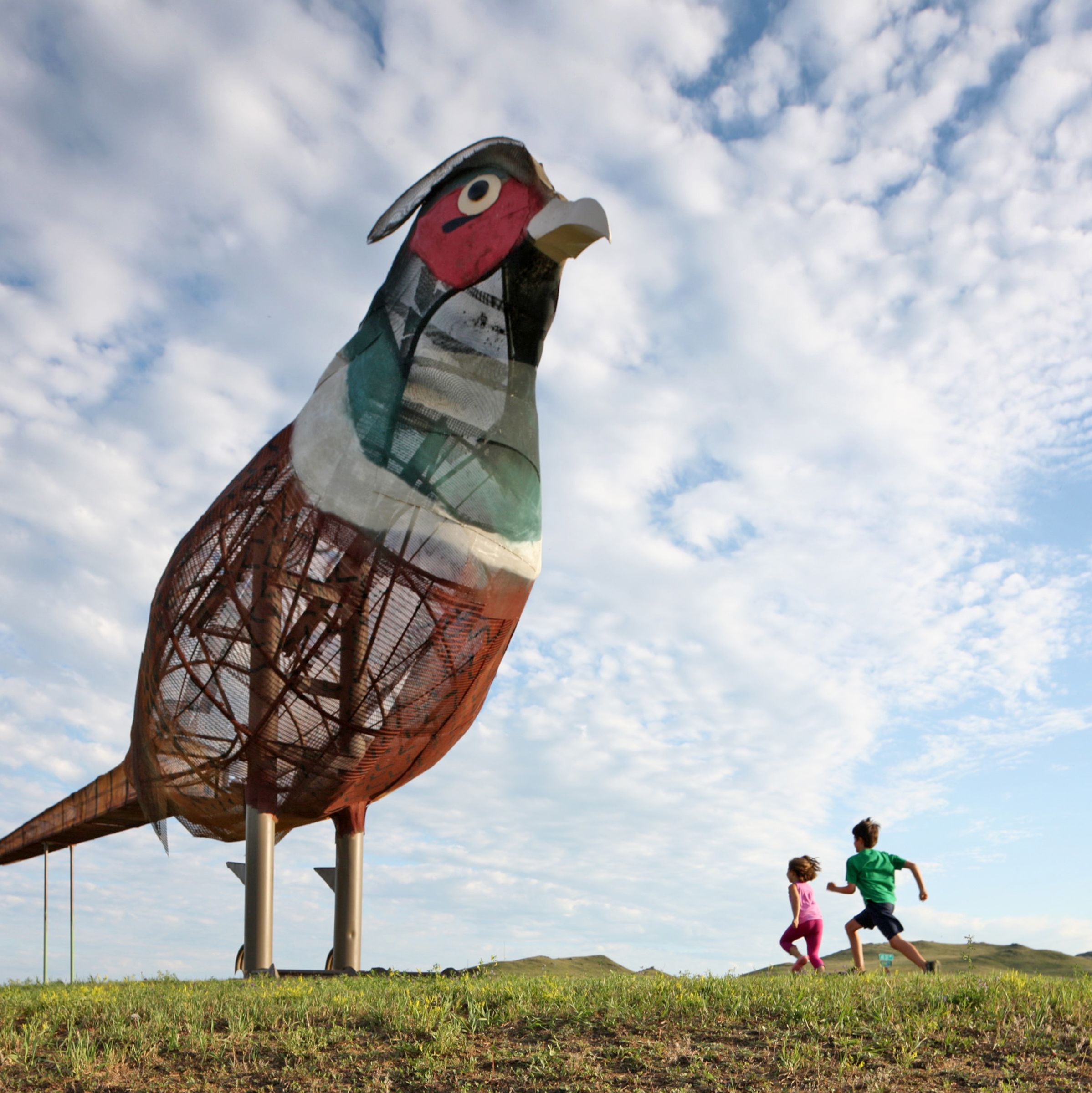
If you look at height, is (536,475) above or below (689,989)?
above

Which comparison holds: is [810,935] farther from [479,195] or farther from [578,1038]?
[479,195]

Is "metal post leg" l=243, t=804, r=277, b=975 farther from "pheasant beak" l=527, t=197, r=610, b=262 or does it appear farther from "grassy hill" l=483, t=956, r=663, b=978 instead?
"pheasant beak" l=527, t=197, r=610, b=262

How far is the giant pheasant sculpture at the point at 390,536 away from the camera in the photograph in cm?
918

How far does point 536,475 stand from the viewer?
9.95 m

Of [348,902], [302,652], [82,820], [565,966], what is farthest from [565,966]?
[82,820]

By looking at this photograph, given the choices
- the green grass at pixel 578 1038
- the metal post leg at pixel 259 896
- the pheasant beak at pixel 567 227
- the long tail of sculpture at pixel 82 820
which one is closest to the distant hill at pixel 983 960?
the green grass at pixel 578 1038

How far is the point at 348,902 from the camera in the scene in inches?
431

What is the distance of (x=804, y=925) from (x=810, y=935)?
11 cm

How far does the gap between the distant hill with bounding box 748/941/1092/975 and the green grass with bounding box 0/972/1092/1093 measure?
3.46 metres

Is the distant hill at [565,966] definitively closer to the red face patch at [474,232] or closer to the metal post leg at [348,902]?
the metal post leg at [348,902]

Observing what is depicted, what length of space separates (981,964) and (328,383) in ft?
30.3

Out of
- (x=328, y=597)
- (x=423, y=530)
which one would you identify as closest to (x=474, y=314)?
(x=423, y=530)

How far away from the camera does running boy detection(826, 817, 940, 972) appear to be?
838 centimetres

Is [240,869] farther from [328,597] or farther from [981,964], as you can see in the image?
[981,964]
